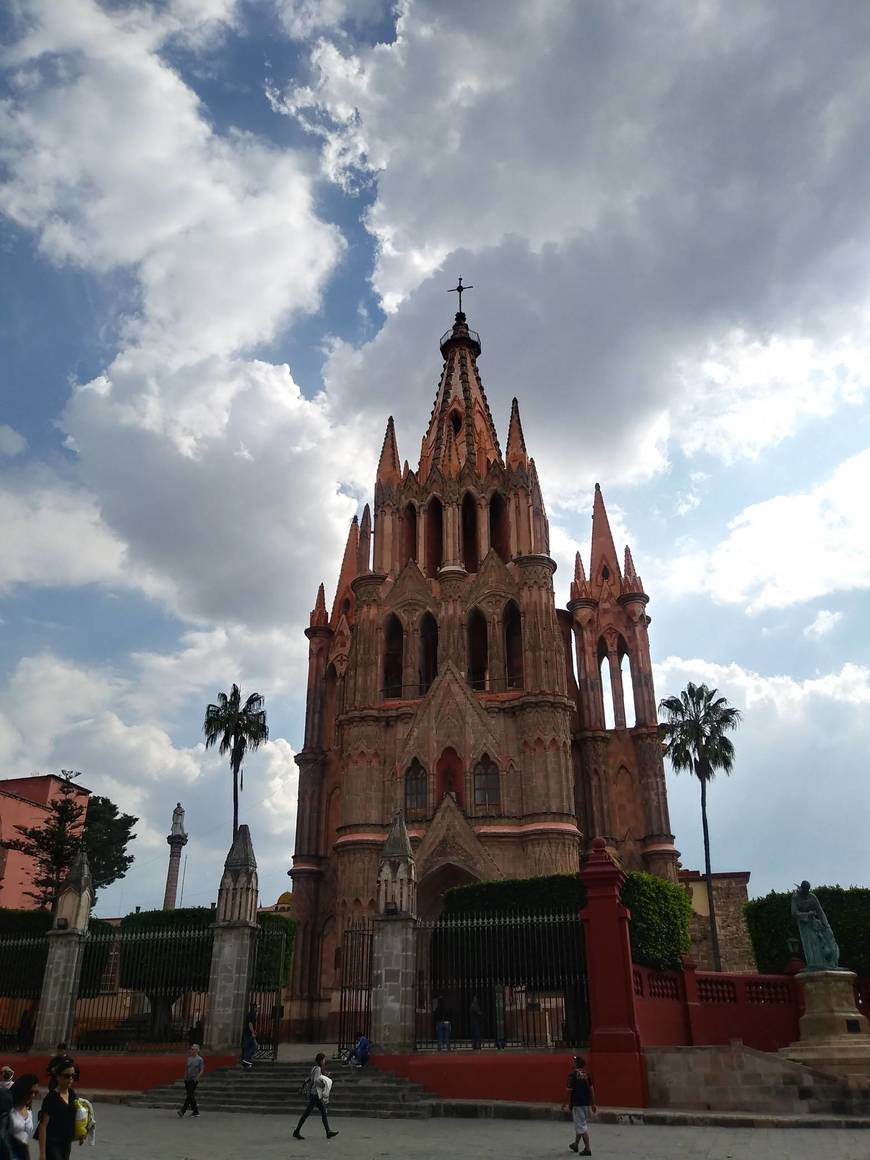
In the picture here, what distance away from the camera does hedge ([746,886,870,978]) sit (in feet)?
76.3

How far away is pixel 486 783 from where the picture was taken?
33.9 m

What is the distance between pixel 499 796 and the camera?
3331 cm

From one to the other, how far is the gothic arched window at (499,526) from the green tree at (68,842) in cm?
2063

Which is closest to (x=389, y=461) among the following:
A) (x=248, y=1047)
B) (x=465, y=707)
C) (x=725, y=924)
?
(x=465, y=707)

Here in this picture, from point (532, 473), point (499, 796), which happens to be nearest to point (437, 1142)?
point (499, 796)

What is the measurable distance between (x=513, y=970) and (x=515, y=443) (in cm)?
2887

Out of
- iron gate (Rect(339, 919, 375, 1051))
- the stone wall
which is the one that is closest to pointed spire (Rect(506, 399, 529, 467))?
the stone wall

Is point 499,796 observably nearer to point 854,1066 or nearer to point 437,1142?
point 854,1066

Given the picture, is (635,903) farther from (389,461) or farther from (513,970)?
(389,461)

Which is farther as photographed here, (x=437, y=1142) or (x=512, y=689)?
(x=512, y=689)

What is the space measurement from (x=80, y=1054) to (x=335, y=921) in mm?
14327

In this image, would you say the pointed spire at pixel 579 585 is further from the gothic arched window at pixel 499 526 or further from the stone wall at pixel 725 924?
the stone wall at pixel 725 924

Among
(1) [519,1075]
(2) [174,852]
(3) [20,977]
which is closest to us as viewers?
(1) [519,1075]

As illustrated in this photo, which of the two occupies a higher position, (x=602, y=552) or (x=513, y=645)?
(x=602, y=552)
